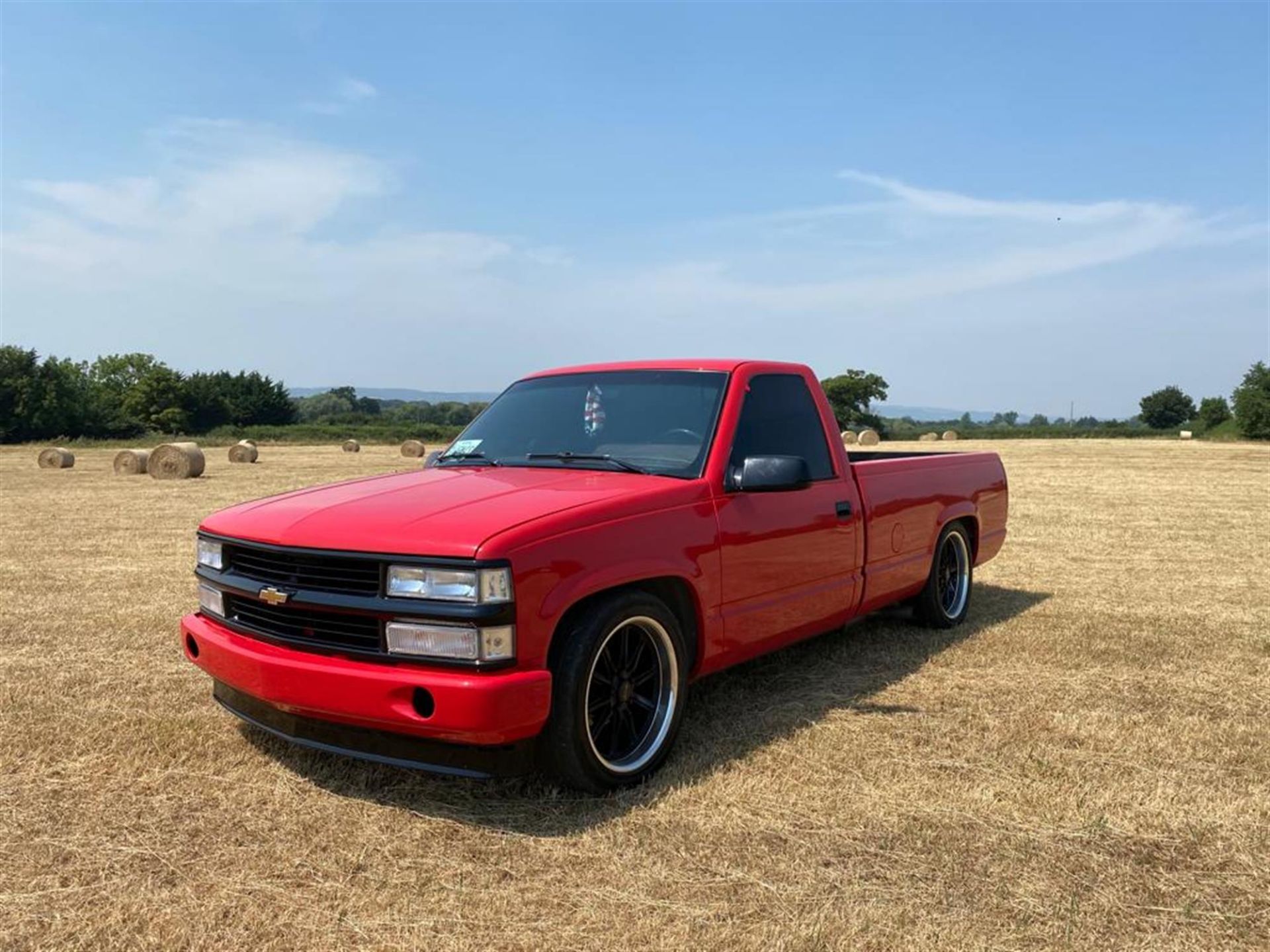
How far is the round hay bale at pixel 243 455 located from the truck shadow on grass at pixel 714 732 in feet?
91.0

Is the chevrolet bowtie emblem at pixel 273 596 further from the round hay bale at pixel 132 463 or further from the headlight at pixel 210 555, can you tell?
the round hay bale at pixel 132 463

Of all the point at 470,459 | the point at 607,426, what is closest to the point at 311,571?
the point at 470,459

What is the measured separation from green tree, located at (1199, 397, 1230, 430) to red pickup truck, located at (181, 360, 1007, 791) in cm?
7216

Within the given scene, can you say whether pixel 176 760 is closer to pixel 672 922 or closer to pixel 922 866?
pixel 672 922

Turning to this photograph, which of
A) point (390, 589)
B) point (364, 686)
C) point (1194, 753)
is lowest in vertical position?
point (1194, 753)

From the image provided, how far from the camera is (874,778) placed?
380cm

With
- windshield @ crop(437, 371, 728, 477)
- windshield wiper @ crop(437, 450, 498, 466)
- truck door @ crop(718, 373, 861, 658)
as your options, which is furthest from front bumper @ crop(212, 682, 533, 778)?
windshield wiper @ crop(437, 450, 498, 466)

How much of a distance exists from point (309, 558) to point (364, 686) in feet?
1.76

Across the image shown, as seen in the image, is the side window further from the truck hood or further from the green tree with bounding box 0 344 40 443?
the green tree with bounding box 0 344 40 443

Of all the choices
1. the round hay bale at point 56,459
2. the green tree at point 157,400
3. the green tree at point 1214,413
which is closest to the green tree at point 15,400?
the green tree at point 157,400

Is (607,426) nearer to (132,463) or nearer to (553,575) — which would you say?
(553,575)

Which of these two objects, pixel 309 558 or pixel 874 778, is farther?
pixel 874 778

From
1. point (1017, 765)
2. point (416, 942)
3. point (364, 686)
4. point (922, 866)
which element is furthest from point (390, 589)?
point (1017, 765)

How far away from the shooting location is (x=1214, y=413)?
6862cm
